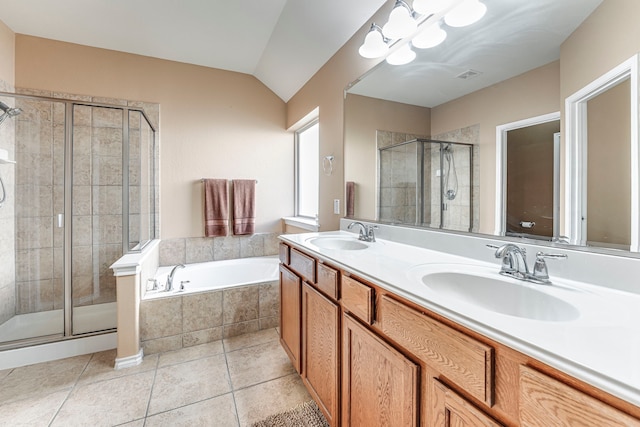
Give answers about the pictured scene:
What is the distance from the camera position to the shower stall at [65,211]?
215cm

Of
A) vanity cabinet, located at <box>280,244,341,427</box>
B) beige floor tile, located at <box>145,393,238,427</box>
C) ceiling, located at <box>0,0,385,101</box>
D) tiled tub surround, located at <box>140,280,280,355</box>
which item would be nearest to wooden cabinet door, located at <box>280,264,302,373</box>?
vanity cabinet, located at <box>280,244,341,427</box>

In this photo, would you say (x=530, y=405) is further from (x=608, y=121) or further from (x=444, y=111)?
(x=444, y=111)

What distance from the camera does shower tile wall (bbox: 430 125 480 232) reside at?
125 centimetres

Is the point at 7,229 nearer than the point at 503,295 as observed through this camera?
No

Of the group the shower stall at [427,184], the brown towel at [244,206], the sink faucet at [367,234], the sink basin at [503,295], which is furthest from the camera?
the brown towel at [244,206]

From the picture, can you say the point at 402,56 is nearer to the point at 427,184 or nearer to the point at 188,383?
the point at 427,184

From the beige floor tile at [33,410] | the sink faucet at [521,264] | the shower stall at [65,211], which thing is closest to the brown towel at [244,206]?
the shower stall at [65,211]

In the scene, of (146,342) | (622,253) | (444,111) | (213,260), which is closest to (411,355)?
(622,253)

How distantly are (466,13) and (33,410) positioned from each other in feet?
9.80

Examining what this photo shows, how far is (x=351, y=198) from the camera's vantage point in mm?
2115

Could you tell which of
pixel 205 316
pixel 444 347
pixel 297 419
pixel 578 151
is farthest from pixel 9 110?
pixel 578 151

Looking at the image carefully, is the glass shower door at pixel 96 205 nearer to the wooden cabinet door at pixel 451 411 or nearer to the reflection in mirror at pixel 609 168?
the wooden cabinet door at pixel 451 411

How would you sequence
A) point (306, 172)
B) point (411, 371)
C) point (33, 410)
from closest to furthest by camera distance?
point (411, 371), point (33, 410), point (306, 172)

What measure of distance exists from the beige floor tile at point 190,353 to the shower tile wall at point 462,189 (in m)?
1.86
